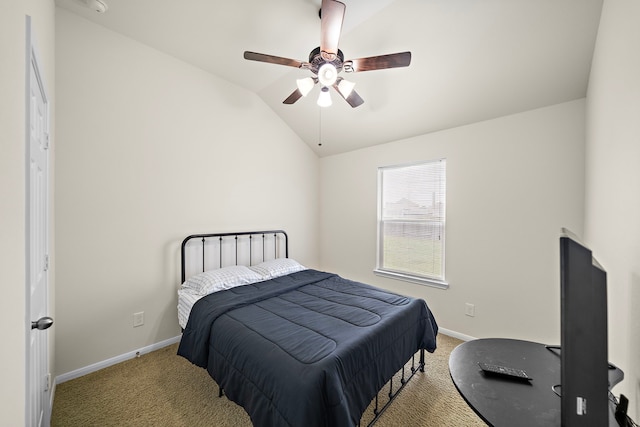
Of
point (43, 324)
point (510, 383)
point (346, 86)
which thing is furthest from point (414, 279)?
point (43, 324)

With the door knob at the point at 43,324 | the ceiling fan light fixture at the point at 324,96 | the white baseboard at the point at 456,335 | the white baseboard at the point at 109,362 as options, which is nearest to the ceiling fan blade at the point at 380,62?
the ceiling fan light fixture at the point at 324,96

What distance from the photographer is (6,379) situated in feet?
2.52

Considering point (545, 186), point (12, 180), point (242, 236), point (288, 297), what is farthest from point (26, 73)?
point (545, 186)

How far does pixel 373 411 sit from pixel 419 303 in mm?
872

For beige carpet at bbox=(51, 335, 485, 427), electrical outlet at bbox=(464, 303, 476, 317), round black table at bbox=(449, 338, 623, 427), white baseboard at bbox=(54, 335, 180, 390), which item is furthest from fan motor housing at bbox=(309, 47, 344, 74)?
white baseboard at bbox=(54, 335, 180, 390)

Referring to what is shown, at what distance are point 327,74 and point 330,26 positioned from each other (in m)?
0.29

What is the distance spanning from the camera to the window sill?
307 cm

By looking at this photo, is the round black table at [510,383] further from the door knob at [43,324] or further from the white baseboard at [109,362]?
the white baseboard at [109,362]

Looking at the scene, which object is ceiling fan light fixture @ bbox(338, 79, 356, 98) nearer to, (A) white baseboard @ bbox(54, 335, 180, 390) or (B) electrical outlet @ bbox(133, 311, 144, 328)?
(B) electrical outlet @ bbox(133, 311, 144, 328)

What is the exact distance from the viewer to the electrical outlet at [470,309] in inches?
111

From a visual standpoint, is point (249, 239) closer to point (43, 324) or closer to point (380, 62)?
point (43, 324)

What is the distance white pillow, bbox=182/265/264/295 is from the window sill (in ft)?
5.60

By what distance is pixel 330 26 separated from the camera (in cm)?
166

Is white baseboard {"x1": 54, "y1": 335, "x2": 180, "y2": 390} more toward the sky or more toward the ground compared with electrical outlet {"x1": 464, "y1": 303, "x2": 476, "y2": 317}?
more toward the ground
